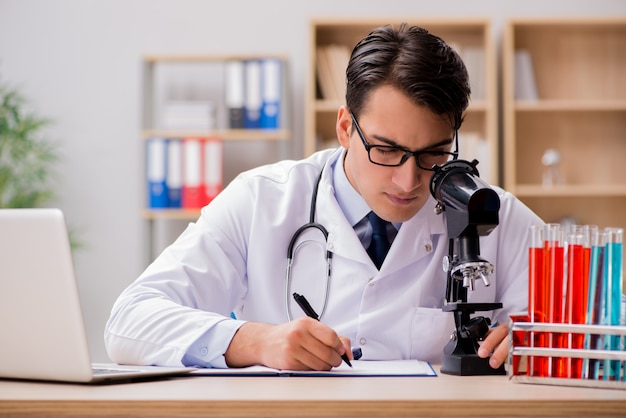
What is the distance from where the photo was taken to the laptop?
1.06 metres

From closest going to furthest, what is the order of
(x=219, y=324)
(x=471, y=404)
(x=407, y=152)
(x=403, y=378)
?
(x=471, y=404) < (x=403, y=378) < (x=219, y=324) < (x=407, y=152)

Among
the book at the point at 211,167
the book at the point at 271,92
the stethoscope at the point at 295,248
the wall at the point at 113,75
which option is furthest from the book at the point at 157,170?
the stethoscope at the point at 295,248

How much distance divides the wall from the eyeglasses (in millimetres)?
2502

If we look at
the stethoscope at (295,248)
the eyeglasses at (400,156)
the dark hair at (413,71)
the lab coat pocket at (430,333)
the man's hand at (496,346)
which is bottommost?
the lab coat pocket at (430,333)

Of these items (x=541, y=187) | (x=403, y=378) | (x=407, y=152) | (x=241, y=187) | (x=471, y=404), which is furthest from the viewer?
(x=541, y=187)

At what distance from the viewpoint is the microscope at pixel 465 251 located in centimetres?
125

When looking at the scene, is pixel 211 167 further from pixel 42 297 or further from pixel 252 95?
pixel 42 297

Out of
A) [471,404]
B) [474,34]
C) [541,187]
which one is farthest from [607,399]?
[474,34]

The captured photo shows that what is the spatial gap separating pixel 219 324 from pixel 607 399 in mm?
677

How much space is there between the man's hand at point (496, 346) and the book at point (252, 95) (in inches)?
104

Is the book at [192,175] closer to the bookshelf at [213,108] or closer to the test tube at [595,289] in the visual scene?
the bookshelf at [213,108]

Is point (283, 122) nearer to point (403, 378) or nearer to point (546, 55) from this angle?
point (546, 55)

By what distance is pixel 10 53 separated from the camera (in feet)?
13.8

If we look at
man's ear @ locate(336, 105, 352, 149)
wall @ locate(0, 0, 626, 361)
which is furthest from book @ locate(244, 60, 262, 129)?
man's ear @ locate(336, 105, 352, 149)
